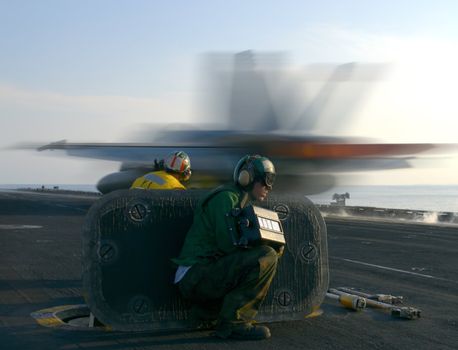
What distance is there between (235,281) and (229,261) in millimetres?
185

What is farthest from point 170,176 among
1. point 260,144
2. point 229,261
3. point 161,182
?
point 260,144

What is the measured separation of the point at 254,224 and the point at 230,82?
742 inches

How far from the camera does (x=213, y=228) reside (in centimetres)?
504

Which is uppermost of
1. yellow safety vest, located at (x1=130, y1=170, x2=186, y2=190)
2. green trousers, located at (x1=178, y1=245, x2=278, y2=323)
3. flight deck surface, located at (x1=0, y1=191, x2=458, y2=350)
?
yellow safety vest, located at (x1=130, y1=170, x2=186, y2=190)

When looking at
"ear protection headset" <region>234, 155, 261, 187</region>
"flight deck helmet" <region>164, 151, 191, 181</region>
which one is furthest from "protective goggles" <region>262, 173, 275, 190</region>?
"flight deck helmet" <region>164, 151, 191, 181</region>

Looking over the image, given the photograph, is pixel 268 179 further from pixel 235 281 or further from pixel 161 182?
pixel 161 182

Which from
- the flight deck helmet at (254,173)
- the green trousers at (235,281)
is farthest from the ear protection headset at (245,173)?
the green trousers at (235,281)

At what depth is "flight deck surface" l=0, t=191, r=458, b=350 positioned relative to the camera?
4951 mm

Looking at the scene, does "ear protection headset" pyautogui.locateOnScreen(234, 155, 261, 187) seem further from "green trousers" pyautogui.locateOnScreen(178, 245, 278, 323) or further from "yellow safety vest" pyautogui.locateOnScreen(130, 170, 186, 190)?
"yellow safety vest" pyautogui.locateOnScreen(130, 170, 186, 190)

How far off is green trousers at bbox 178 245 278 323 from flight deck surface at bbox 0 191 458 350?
29 cm

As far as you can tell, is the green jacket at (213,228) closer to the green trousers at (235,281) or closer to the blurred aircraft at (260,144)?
the green trousers at (235,281)

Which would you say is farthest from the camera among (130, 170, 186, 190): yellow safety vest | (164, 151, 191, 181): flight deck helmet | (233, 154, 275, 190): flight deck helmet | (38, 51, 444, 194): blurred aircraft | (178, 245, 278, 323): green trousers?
(38, 51, 444, 194): blurred aircraft

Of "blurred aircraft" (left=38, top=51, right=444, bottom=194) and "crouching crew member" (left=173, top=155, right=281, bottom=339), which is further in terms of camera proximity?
"blurred aircraft" (left=38, top=51, right=444, bottom=194)

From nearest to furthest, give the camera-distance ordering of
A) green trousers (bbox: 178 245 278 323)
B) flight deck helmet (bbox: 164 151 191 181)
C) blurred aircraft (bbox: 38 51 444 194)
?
green trousers (bbox: 178 245 278 323) → flight deck helmet (bbox: 164 151 191 181) → blurred aircraft (bbox: 38 51 444 194)
